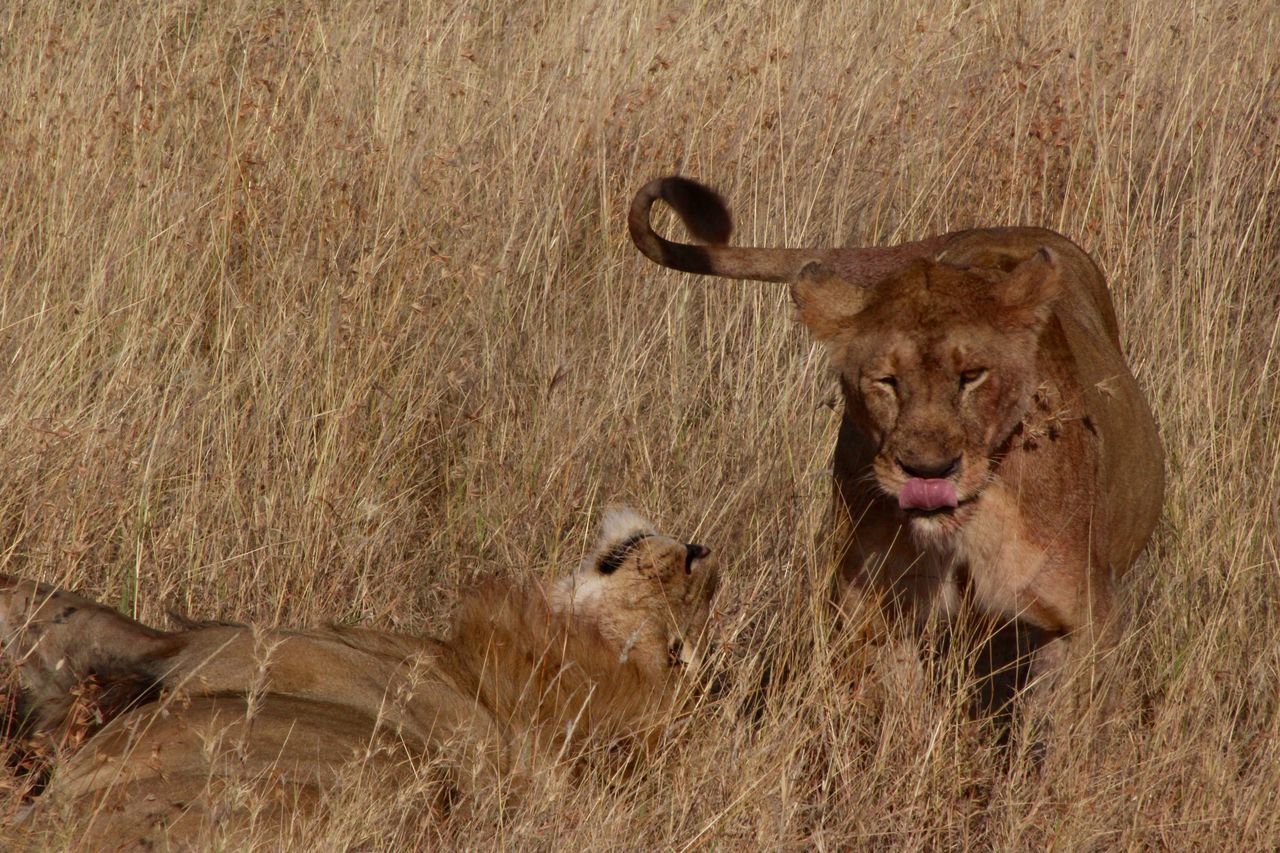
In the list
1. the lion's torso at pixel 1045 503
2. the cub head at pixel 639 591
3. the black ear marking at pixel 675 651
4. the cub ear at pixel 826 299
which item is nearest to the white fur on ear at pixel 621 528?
the cub head at pixel 639 591

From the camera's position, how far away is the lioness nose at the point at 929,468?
113 inches

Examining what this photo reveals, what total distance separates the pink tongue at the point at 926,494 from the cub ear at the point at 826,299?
15.5 inches

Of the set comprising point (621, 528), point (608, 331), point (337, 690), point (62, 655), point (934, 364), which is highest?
point (934, 364)

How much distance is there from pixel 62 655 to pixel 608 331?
1998mm

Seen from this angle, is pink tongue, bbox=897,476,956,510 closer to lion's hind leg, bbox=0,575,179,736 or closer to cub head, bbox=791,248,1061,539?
cub head, bbox=791,248,1061,539

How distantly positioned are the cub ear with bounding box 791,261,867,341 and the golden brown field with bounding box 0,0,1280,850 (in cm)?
55

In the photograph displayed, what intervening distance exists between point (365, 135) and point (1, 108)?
1065 millimetres

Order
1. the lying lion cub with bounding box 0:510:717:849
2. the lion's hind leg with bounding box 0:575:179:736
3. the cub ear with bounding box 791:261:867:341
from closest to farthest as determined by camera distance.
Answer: the lying lion cub with bounding box 0:510:717:849
the lion's hind leg with bounding box 0:575:179:736
the cub ear with bounding box 791:261:867:341

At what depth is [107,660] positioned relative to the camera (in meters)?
2.84

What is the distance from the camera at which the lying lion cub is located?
236cm

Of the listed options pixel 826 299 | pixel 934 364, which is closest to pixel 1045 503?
pixel 934 364

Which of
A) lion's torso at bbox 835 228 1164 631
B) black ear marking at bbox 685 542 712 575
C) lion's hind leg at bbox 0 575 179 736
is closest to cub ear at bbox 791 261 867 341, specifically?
lion's torso at bbox 835 228 1164 631

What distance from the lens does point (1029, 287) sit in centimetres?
306

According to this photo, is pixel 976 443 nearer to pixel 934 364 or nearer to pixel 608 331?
pixel 934 364
